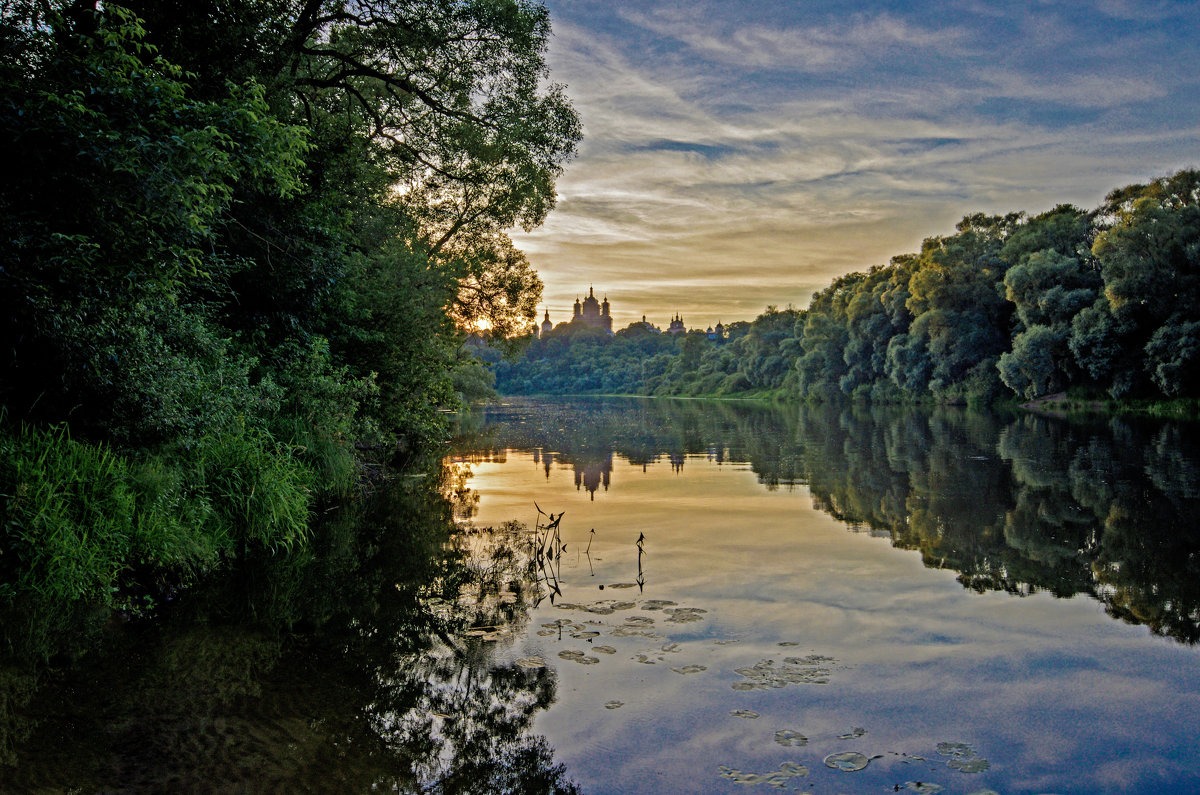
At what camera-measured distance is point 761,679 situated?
21.5ft

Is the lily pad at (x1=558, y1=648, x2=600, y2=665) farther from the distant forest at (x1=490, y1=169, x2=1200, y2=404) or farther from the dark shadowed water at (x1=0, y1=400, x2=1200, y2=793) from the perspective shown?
the distant forest at (x1=490, y1=169, x2=1200, y2=404)

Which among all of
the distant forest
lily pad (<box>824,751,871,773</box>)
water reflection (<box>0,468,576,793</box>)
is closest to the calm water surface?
lily pad (<box>824,751,871,773</box>)

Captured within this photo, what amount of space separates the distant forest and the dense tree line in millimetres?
36929

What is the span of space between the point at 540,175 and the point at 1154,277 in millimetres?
35848

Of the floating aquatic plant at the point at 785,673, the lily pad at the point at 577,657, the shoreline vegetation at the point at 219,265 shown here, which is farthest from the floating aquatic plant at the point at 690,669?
the shoreline vegetation at the point at 219,265

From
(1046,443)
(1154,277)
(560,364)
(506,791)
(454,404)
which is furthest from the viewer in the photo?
(560,364)

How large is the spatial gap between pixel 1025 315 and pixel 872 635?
1953 inches

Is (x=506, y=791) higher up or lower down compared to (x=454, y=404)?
lower down

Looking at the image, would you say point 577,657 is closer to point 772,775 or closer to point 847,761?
point 772,775

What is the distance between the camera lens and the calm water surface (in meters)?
5.21

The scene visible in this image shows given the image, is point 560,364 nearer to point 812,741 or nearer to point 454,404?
point 454,404

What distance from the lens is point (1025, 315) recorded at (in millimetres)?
50094

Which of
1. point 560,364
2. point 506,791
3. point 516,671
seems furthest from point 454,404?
point 560,364

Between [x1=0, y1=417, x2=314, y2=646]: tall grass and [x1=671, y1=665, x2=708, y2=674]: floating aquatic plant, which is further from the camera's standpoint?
[x1=0, y1=417, x2=314, y2=646]: tall grass
